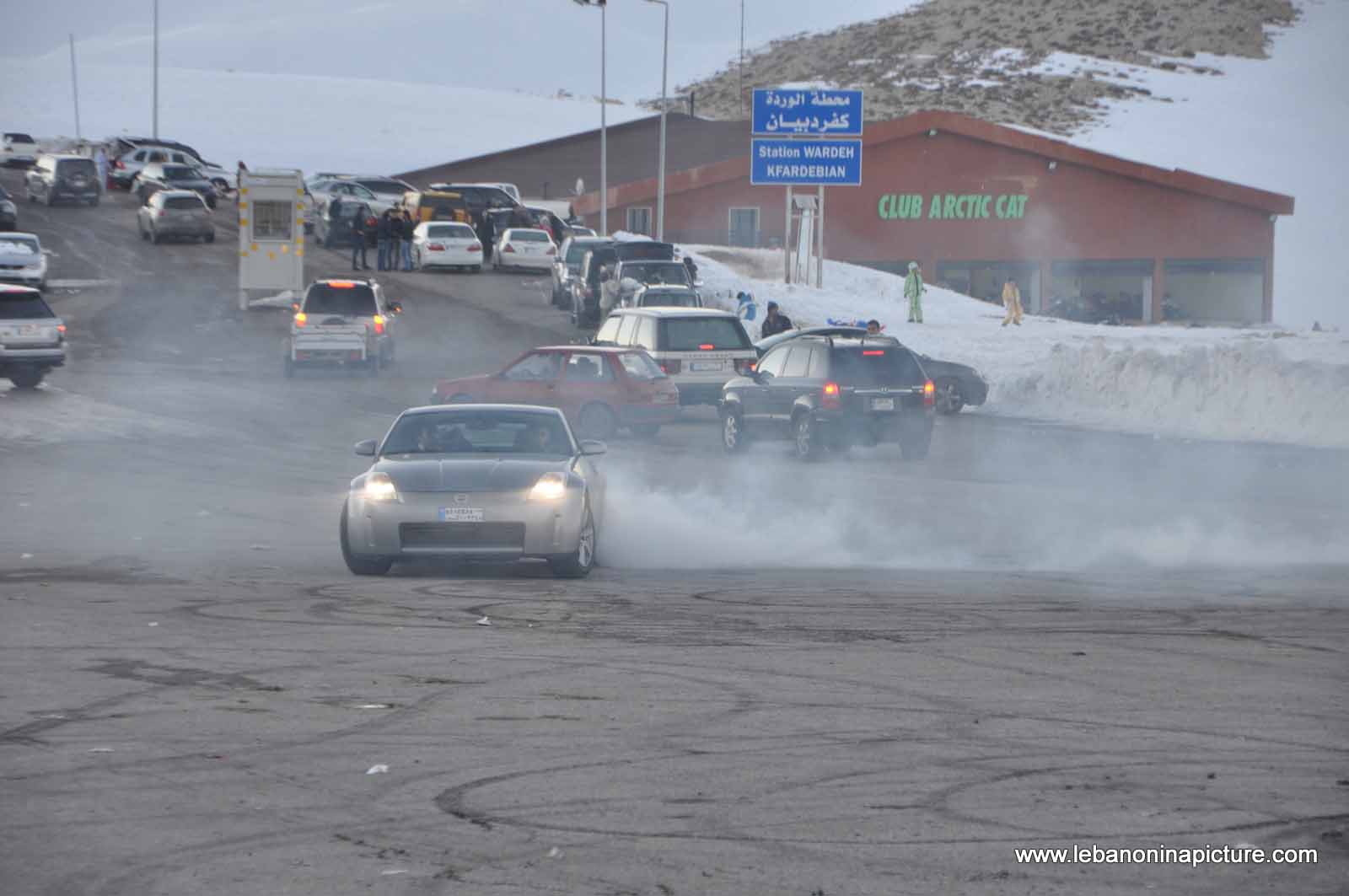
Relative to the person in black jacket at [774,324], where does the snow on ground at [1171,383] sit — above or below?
below

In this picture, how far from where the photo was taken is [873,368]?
24.5 meters

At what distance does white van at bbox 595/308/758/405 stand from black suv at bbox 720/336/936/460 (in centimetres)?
330

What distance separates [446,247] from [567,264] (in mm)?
7749

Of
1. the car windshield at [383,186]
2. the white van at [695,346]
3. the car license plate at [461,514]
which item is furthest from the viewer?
the car windshield at [383,186]

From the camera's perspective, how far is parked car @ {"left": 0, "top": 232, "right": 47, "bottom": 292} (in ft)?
149

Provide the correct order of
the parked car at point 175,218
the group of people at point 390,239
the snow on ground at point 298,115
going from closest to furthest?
1. the group of people at point 390,239
2. the parked car at point 175,218
3. the snow on ground at point 298,115

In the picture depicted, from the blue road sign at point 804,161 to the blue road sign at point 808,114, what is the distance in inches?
12.1

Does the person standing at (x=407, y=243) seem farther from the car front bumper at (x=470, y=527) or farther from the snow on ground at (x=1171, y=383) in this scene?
the car front bumper at (x=470, y=527)

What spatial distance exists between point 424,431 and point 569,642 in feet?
14.8

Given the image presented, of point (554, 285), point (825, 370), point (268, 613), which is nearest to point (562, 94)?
point (554, 285)

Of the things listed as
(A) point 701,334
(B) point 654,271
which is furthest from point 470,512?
(B) point 654,271

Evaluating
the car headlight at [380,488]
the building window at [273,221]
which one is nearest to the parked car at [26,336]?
the building window at [273,221]

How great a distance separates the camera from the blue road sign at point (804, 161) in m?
49.2

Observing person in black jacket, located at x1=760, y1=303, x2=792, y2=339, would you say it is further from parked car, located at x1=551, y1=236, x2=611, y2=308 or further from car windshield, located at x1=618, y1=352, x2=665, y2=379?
parked car, located at x1=551, y1=236, x2=611, y2=308
